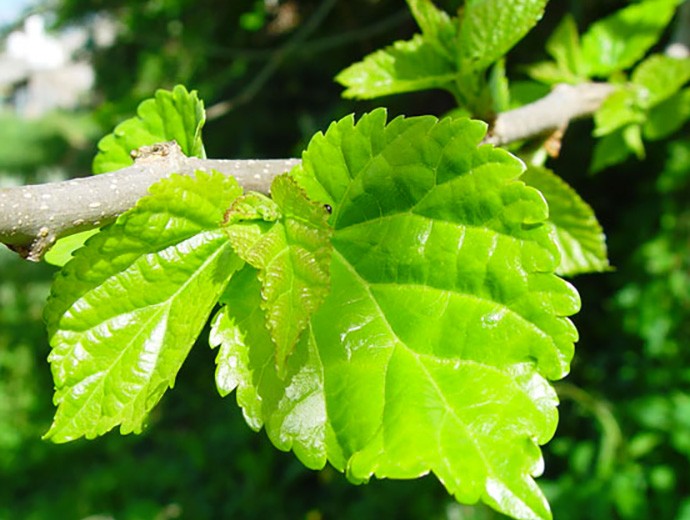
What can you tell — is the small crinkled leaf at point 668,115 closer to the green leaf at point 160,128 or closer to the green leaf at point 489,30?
the green leaf at point 489,30

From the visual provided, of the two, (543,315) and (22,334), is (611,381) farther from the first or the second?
(22,334)

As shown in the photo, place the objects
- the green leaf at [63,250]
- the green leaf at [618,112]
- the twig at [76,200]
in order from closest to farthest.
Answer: the twig at [76,200] → the green leaf at [63,250] → the green leaf at [618,112]

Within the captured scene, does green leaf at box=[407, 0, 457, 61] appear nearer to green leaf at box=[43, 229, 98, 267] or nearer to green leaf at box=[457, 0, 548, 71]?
green leaf at box=[457, 0, 548, 71]

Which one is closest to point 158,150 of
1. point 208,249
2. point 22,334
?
point 208,249

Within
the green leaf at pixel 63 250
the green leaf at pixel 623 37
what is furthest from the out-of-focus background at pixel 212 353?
the green leaf at pixel 63 250

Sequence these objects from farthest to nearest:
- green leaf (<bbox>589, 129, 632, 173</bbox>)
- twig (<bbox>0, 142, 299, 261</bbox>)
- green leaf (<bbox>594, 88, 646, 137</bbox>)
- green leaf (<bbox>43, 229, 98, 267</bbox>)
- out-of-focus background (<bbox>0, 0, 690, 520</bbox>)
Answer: out-of-focus background (<bbox>0, 0, 690, 520</bbox>), green leaf (<bbox>589, 129, 632, 173</bbox>), green leaf (<bbox>594, 88, 646, 137</bbox>), green leaf (<bbox>43, 229, 98, 267</bbox>), twig (<bbox>0, 142, 299, 261</bbox>)

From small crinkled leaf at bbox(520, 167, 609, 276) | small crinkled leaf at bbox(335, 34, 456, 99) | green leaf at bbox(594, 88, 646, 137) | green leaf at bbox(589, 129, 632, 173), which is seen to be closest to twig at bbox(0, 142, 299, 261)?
small crinkled leaf at bbox(335, 34, 456, 99)
